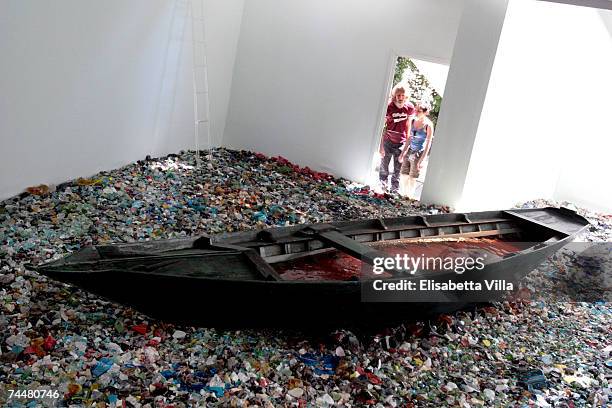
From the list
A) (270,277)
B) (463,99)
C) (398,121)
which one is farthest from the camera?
(398,121)

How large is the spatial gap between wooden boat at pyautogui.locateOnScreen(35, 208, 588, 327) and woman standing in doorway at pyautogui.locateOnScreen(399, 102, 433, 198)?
3.10 meters

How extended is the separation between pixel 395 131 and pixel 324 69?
1.35 meters

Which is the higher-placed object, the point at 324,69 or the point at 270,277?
the point at 324,69

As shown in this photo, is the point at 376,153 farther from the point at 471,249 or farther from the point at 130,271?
the point at 130,271

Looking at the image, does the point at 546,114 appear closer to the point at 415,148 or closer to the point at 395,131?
the point at 415,148

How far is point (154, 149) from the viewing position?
725cm

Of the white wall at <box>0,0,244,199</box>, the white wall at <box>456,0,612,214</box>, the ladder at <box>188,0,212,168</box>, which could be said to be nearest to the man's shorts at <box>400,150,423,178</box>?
the white wall at <box>456,0,612,214</box>

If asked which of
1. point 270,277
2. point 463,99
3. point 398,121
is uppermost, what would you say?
point 463,99

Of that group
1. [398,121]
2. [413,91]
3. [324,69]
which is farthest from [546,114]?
[324,69]

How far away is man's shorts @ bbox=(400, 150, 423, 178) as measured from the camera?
7883 millimetres

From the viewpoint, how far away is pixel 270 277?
349cm

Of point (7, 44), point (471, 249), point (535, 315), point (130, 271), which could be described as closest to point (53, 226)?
point (7, 44)

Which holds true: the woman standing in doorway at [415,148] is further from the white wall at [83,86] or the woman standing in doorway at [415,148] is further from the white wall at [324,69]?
the white wall at [83,86]

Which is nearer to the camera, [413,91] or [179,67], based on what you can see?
[179,67]
